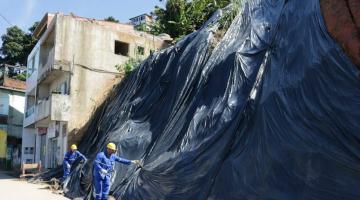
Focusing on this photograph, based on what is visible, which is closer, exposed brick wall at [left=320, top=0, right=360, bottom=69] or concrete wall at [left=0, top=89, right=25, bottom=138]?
exposed brick wall at [left=320, top=0, right=360, bottom=69]

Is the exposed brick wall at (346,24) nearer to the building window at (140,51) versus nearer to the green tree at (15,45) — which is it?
the building window at (140,51)

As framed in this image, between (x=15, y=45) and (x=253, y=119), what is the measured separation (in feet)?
135

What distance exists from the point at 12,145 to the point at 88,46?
19.2 meters

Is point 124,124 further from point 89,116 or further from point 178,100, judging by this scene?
point 89,116

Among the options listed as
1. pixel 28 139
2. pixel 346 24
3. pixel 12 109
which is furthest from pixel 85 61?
pixel 12 109

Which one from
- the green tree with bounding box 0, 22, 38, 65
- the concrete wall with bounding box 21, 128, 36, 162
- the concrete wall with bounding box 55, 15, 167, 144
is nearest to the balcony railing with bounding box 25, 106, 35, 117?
the concrete wall with bounding box 21, 128, 36, 162

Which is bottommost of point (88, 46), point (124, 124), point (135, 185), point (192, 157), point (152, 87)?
point (135, 185)

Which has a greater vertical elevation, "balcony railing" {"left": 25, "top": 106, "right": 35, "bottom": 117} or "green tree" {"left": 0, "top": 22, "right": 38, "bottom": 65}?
"green tree" {"left": 0, "top": 22, "right": 38, "bottom": 65}

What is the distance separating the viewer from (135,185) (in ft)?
36.6

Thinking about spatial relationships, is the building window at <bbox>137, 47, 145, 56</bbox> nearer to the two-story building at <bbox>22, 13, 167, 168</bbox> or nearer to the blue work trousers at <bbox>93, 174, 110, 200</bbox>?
the two-story building at <bbox>22, 13, 167, 168</bbox>

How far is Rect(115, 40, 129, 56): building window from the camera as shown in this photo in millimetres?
25172

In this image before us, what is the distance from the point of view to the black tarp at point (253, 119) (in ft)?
19.9

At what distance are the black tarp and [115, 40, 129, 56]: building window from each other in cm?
1010

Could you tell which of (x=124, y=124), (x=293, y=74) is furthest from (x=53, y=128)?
(x=293, y=74)
